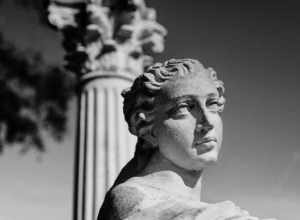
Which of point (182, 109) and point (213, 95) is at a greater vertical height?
point (213, 95)

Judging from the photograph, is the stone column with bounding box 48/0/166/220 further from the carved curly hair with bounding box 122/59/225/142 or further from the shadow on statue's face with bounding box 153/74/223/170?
the shadow on statue's face with bounding box 153/74/223/170

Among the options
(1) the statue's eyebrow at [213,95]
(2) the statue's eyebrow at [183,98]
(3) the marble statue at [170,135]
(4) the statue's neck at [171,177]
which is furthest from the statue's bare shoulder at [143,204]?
(1) the statue's eyebrow at [213,95]

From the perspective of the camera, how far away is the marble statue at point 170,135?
2820 millimetres

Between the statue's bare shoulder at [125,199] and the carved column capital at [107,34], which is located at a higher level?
the carved column capital at [107,34]

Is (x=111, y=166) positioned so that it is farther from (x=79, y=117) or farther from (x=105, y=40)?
(x=105, y=40)

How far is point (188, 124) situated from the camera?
9.77ft

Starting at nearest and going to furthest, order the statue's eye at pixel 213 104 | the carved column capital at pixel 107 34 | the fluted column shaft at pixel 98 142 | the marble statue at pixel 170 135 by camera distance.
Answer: the marble statue at pixel 170 135, the statue's eye at pixel 213 104, the fluted column shaft at pixel 98 142, the carved column capital at pixel 107 34

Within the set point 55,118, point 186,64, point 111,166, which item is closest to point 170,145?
point 186,64

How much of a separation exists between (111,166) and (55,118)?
936cm

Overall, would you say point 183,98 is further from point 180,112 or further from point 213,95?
point 213,95

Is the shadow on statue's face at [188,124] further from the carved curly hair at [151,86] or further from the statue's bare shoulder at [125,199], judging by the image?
the statue's bare shoulder at [125,199]

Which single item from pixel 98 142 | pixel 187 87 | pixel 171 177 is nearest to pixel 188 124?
pixel 187 87

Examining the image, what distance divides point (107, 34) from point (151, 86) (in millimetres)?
5416

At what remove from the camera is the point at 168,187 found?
2.96 meters
